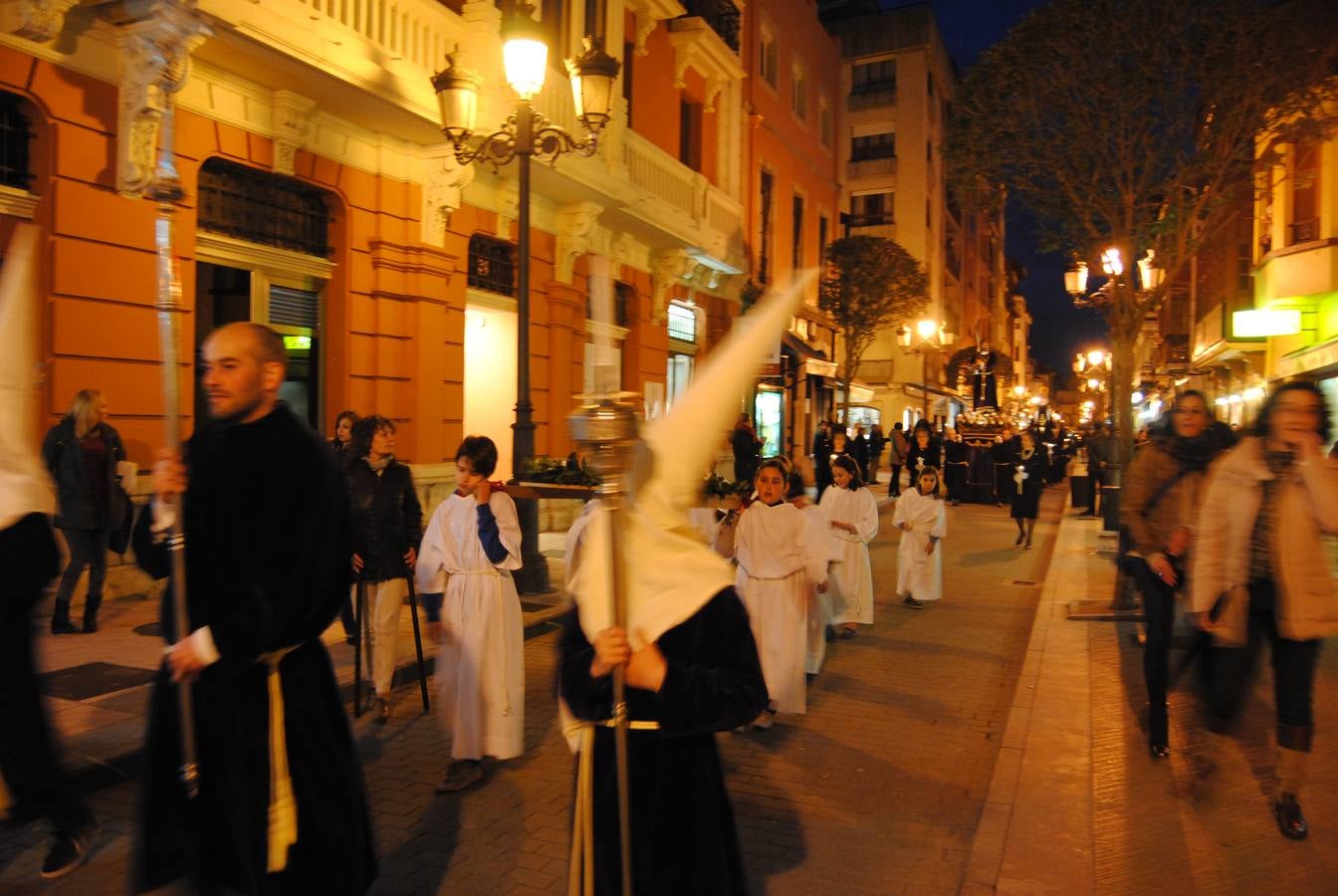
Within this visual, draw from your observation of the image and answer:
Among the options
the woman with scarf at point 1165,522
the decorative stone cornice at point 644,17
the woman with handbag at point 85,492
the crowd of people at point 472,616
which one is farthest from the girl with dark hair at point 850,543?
the decorative stone cornice at point 644,17

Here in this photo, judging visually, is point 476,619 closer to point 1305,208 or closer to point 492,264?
point 492,264

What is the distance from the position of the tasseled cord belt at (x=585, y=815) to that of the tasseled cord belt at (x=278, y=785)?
0.82 metres

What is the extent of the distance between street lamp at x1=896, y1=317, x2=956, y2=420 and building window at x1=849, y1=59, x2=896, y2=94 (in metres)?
11.9

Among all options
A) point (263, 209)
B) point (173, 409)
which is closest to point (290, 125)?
point (263, 209)

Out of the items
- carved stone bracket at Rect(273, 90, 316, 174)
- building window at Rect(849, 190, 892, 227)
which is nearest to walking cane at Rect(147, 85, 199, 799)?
carved stone bracket at Rect(273, 90, 316, 174)

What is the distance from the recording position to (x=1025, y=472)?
16.9m

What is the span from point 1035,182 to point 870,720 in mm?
9842

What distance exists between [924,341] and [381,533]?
3514 cm

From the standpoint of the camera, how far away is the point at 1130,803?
502 centimetres

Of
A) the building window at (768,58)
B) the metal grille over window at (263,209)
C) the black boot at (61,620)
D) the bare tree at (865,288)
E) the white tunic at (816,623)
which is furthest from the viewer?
the bare tree at (865,288)

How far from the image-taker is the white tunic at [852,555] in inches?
364

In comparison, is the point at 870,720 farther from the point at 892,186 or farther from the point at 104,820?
the point at 892,186

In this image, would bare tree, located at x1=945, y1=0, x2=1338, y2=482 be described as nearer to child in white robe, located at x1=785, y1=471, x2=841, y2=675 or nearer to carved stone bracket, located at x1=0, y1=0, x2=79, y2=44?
child in white robe, located at x1=785, y1=471, x2=841, y2=675

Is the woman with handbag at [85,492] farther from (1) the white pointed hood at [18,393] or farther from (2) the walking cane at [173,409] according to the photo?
(2) the walking cane at [173,409]
